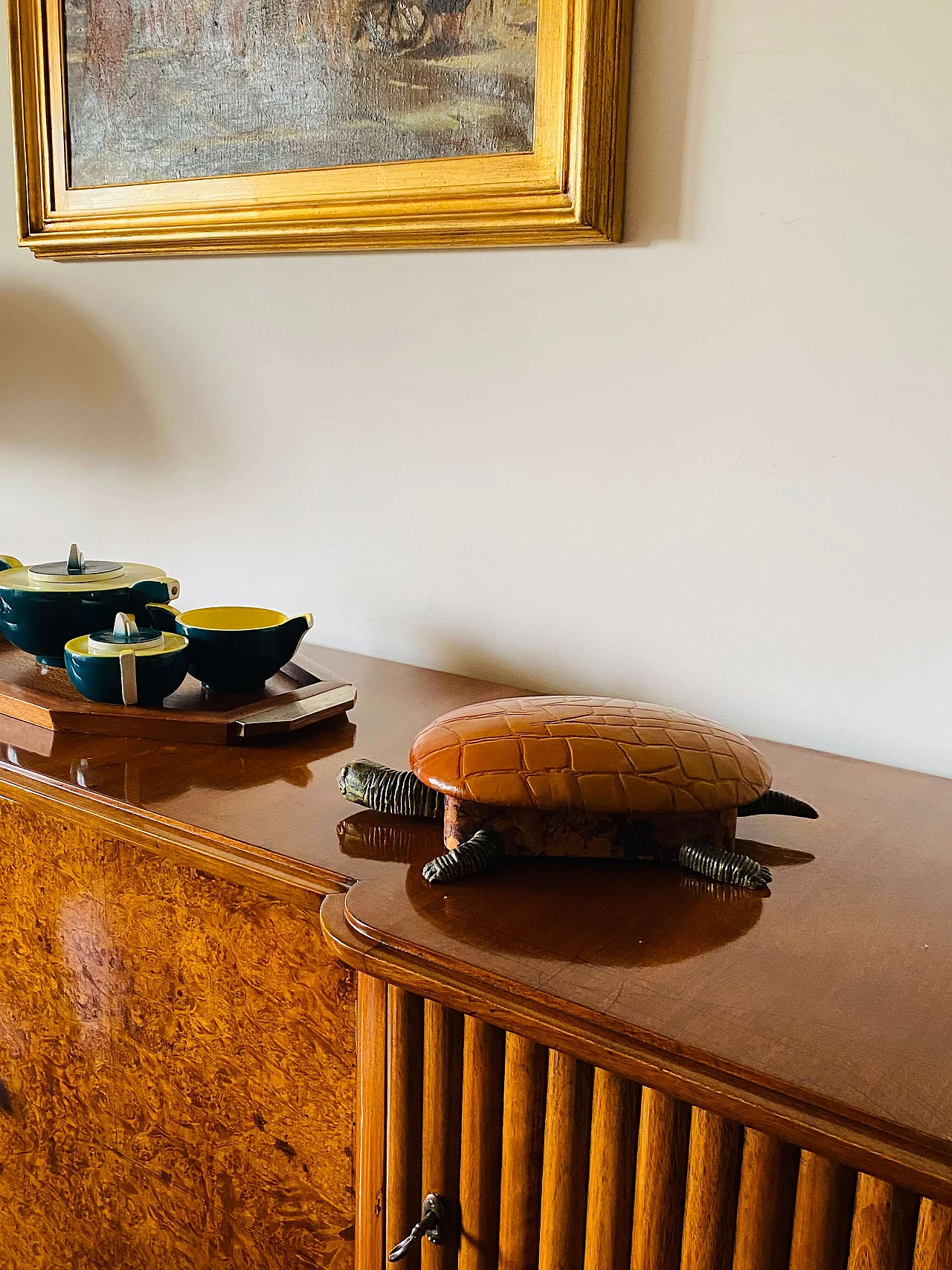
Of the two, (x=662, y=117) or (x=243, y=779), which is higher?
(x=662, y=117)

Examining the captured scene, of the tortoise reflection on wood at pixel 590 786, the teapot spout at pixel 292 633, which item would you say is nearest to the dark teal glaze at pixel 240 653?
the teapot spout at pixel 292 633

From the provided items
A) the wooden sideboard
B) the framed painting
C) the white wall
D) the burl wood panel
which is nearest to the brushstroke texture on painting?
the framed painting

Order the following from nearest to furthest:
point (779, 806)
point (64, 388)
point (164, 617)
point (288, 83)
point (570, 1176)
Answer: point (570, 1176) < point (779, 806) < point (164, 617) < point (288, 83) < point (64, 388)

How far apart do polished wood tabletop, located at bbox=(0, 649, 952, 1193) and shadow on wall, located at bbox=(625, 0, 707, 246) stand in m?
0.49

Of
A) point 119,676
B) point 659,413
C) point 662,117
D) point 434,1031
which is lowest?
point 434,1031

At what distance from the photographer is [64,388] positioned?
1.44 m

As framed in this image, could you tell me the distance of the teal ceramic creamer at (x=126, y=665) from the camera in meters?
0.93

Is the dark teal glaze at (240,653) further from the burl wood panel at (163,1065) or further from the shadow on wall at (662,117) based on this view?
the shadow on wall at (662,117)

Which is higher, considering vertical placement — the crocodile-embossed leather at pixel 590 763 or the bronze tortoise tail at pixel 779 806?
the crocodile-embossed leather at pixel 590 763

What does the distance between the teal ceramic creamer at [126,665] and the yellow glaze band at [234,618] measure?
0.07 meters

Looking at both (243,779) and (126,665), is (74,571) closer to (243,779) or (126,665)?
(126,665)

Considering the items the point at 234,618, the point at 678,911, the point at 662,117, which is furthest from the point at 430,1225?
the point at 662,117

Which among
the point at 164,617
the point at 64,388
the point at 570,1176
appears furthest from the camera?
the point at 64,388

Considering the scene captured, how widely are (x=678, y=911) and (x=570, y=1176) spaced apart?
0.16 metres
